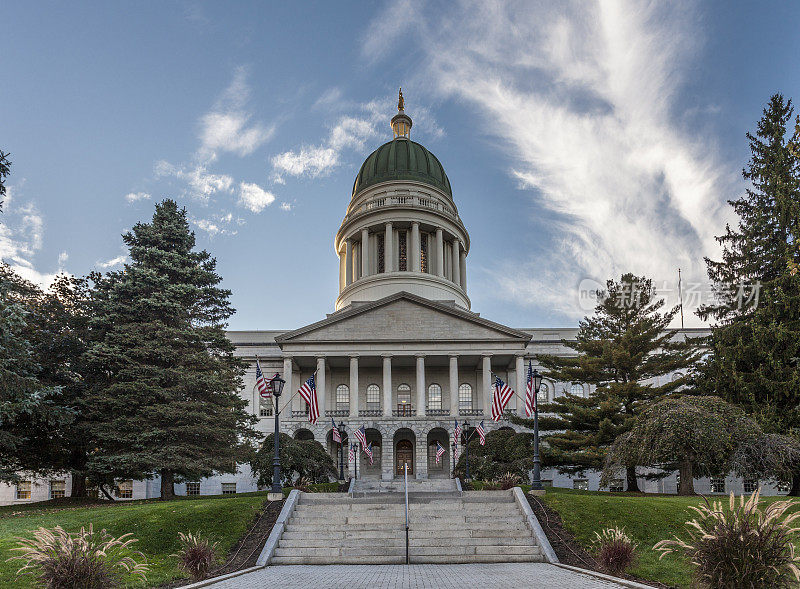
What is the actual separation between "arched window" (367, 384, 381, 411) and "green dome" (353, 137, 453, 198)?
22.1 m

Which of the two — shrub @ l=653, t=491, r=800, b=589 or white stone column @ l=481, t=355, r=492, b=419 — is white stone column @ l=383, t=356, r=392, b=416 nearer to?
white stone column @ l=481, t=355, r=492, b=419

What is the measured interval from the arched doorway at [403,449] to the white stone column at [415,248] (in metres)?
16.2

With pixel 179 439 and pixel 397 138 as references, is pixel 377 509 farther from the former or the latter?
pixel 397 138

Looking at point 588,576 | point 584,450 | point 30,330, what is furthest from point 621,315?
point 30,330

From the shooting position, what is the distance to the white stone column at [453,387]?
41406mm

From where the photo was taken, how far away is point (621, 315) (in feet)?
105

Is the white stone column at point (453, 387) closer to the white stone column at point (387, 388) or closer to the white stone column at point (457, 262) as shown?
the white stone column at point (387, 388)

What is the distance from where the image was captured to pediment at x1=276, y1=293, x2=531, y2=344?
4284 centimetres

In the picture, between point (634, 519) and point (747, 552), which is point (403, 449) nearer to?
point (634, 519)

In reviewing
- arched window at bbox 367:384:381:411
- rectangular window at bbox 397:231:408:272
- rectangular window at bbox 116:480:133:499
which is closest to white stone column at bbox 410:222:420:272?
rectangular window at bbox 397:231:408:272

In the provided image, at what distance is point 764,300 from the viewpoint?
2647 cm

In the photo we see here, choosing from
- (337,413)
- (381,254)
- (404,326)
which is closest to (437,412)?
(404,326)

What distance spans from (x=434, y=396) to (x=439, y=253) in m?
15.1

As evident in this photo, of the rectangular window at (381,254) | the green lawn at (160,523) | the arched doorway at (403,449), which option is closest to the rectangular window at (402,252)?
the rectangular window at (381,254)
